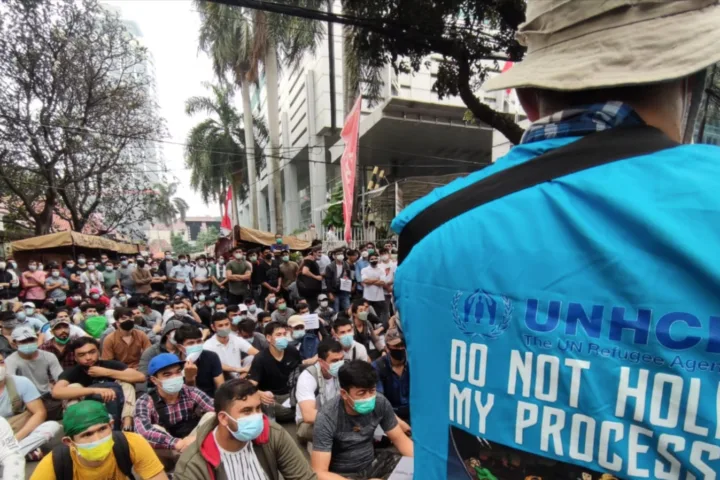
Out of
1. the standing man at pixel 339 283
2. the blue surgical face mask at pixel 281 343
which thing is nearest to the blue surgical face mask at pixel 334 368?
the blue surgical face mask at pixel 281 343

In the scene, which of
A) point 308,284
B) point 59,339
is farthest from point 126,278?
point 59,339

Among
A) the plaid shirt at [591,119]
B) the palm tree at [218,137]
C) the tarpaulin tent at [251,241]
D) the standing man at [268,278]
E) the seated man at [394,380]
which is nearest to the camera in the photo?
the plaid shirt at [591,119]

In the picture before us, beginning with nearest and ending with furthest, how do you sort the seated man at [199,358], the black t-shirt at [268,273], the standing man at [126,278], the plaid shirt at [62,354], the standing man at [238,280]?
the seated man at [199,358] < the plaid shirt at [62,354] < the standing man at [238,280] < the black t-shirt at [268,273] < the standing man at [126,278]

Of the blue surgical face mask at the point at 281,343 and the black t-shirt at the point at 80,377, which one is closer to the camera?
the black t-shirt at the point at 80,377

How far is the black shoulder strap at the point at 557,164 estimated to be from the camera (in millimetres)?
560

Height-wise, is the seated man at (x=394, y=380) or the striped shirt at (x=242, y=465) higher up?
the striped shirt at (x=242, y=465)

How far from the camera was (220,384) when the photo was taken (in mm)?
3752

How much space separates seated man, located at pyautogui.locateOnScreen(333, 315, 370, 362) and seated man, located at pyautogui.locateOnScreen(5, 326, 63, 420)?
3.12m

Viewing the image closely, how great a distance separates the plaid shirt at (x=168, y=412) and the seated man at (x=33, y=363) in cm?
Answer: 180

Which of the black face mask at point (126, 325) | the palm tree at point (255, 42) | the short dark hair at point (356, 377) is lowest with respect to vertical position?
the black face mask at point (126, 325)

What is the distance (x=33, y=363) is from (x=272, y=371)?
265 cm

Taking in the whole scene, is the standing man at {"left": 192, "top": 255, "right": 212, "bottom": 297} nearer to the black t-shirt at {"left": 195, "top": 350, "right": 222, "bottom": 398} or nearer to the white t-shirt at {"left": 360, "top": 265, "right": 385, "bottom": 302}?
the white t-shirt at {"left": 360, "top": 265, "right": 385, "bottom": 302}

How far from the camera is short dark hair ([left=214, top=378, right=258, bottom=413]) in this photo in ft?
8.70

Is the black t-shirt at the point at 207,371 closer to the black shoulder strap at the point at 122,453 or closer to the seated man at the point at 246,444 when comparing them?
the black shoulder strap at the point at 122,453
